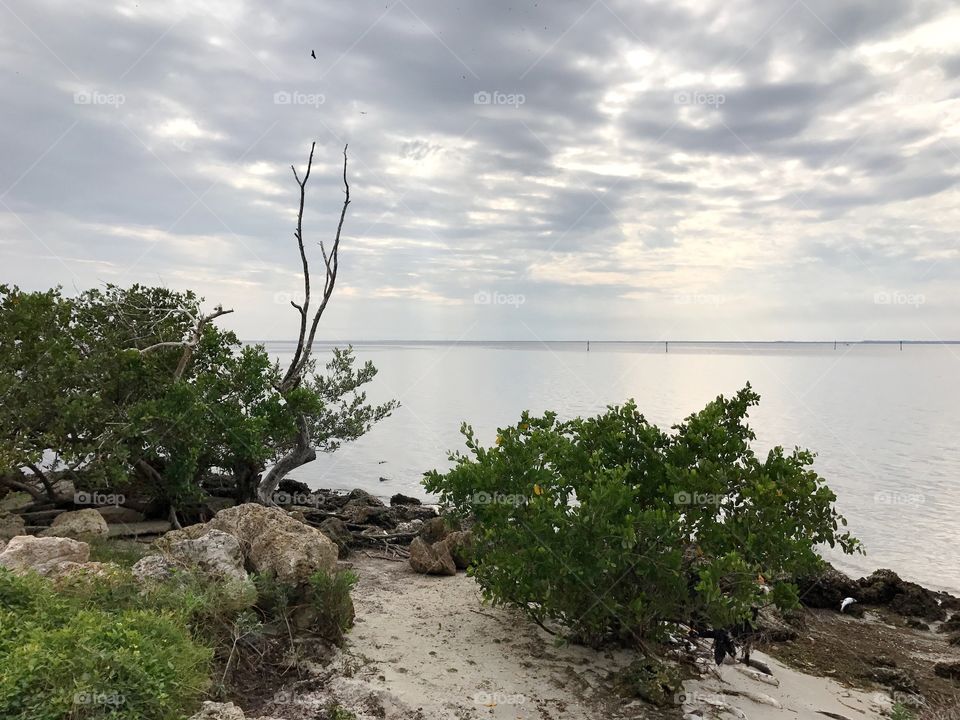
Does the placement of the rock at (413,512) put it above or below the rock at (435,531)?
below

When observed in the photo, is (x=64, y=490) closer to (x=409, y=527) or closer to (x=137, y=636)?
(x=409, y=527)

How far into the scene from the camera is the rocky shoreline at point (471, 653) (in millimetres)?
7781

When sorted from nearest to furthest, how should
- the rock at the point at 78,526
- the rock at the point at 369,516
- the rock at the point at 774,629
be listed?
the rock at the point at 774,629
the rock at the point at 78,526
the rock at the point at 369,516

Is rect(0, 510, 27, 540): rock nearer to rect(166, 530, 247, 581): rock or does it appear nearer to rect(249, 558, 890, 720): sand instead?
rect(166, 530, 247, 581): rock

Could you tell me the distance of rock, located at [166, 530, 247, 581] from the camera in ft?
28.7

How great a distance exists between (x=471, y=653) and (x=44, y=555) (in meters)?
5.46

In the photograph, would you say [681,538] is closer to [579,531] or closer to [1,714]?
[579,531]

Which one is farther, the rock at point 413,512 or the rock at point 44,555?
the rock at point 413,512

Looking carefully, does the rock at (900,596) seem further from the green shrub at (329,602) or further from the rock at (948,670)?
the green shrub at (329,602)

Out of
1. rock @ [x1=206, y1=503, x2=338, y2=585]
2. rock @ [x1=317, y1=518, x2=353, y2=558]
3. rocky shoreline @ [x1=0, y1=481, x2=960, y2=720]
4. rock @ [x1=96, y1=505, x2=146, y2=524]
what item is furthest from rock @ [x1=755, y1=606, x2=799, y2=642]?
rock @ [x1=96, y1=505, x2=146, y2=524]

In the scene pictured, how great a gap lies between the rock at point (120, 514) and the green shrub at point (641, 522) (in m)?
9.00

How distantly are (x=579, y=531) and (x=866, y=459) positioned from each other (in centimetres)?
2489

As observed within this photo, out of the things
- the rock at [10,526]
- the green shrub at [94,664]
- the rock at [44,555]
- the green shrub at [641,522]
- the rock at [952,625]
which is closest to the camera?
the green shrub at [94,664]

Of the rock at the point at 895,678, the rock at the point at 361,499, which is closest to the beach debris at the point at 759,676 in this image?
the rock at the point at 895,678
